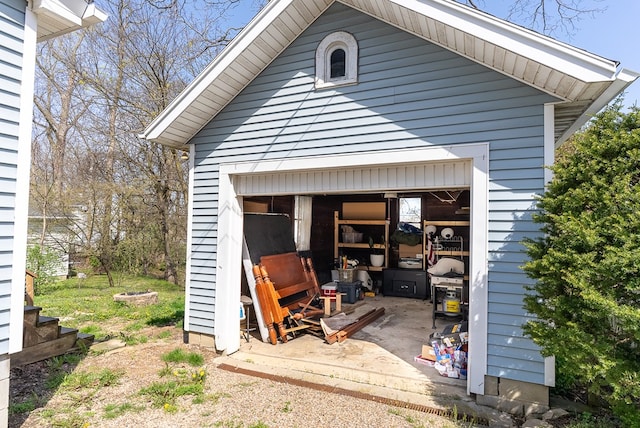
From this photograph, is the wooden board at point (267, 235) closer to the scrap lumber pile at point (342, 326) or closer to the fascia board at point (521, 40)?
the scrap lumber pile at point (342, 326)

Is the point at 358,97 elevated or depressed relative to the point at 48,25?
depressed

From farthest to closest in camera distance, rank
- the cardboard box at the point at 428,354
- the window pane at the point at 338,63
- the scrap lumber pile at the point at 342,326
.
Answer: the scrap lumber pile at the point at 342,326 < the cardboard box at the point at 428,354 < the window pane at the point at 338,63

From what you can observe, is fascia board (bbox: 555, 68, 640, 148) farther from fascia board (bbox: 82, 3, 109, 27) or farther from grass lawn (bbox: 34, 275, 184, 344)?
grass lawn (bbox: 34, 275, 184, 344)

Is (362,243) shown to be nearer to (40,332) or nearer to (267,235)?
(267,235)

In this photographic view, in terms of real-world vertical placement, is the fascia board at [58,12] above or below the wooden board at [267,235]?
above

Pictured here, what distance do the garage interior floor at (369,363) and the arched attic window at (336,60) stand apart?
3.48m

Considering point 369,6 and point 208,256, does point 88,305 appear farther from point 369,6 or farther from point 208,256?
point 369,6

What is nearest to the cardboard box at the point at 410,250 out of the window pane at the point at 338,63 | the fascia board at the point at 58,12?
the window pane at the point at 338,63

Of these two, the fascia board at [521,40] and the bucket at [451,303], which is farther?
the bucket at [451,303]

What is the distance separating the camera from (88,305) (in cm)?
744

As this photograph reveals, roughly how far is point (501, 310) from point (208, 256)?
3.78m

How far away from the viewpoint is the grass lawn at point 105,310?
233 inches

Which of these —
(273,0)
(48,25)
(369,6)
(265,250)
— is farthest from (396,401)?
(48,25)

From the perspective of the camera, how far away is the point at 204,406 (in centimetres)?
350
